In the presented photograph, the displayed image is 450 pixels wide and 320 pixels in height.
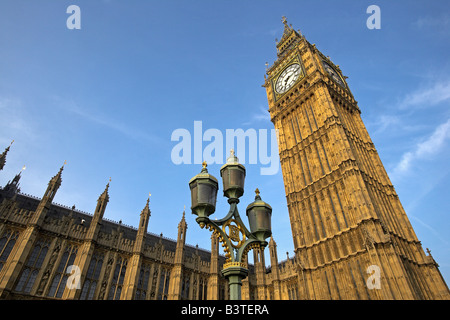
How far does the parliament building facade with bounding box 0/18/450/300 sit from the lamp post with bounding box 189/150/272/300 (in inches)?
799

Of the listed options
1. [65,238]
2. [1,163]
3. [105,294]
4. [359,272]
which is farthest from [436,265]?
[1,163]

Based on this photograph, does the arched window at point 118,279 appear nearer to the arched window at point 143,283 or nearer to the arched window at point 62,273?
the arched window at point 143,283

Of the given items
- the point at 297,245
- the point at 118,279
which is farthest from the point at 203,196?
the point at 297,245

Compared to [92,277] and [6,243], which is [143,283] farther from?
[6,243]

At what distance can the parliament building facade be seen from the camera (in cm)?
2328

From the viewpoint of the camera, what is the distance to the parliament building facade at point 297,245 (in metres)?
23.3

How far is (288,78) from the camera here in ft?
145

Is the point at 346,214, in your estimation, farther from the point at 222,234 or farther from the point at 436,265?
the point at 222,234

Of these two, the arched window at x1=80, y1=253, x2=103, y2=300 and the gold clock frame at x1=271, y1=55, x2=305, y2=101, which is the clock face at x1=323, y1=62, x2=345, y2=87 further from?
the arched window at x1=80, y1=253, x2=103, y2=300

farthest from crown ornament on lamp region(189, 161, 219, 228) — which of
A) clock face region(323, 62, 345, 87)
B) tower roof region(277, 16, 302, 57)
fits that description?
tower roof region(277, 16, 302, 57)

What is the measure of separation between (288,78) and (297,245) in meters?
26.5

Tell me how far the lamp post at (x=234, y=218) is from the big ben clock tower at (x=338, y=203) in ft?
66.0

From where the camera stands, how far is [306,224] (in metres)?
31.7
